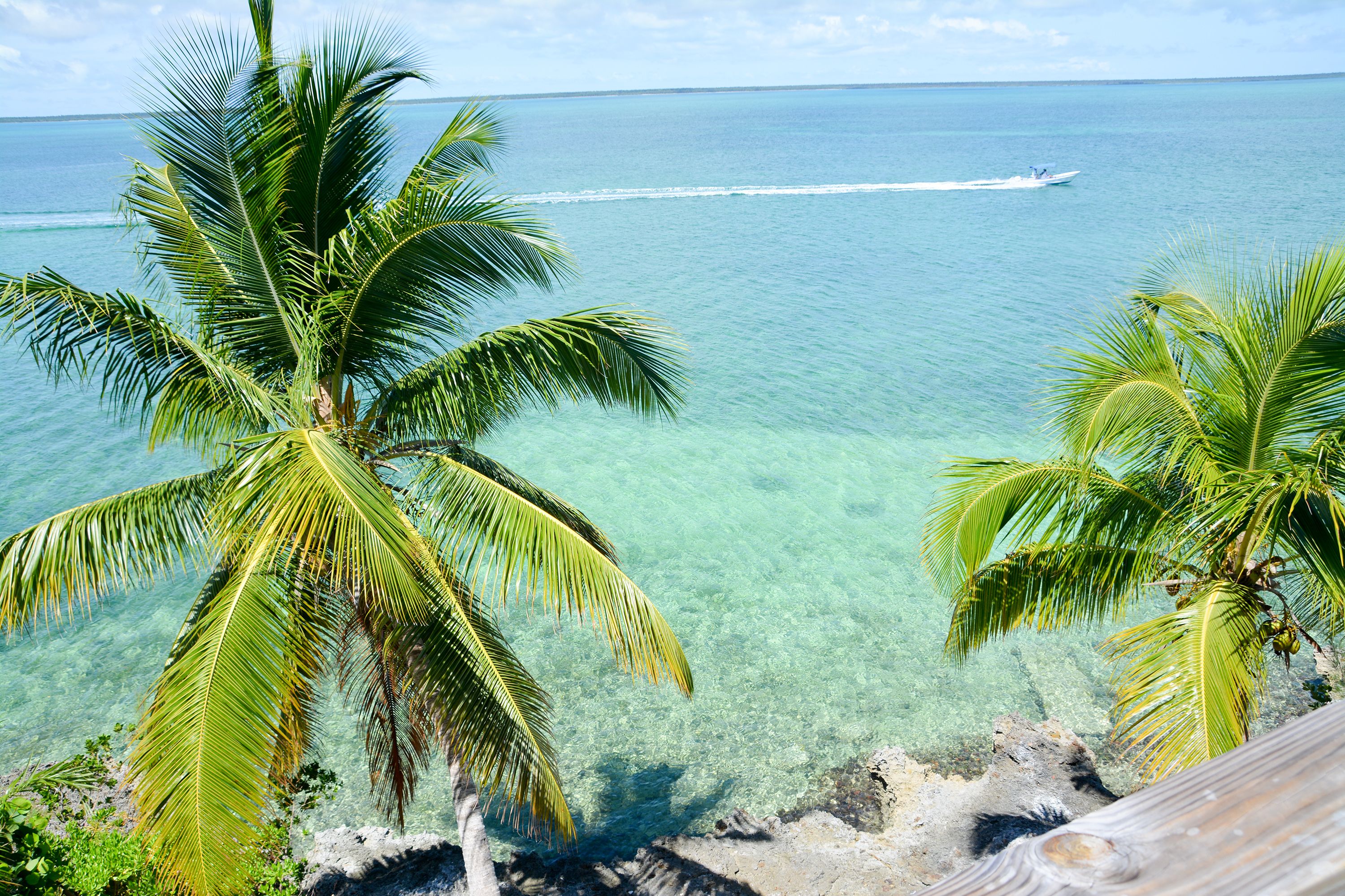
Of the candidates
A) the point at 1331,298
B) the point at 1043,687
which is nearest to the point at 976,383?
the point at 1043,687

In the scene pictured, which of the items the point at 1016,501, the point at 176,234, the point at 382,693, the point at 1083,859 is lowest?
the point at 382,693

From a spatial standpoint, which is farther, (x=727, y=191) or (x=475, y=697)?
(x=727, y=191)

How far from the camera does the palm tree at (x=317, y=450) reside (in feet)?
14.5

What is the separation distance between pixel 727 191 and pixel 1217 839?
53756 millimetres

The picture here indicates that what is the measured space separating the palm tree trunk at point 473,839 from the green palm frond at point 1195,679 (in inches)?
164

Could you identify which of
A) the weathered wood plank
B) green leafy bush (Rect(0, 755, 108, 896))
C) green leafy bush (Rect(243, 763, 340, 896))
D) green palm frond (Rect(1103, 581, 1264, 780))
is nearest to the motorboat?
green palm frond (Rect(1103, 581, 1264, 780))

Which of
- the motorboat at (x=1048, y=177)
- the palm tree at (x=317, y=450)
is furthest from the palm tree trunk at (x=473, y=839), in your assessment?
the motorboat at (x=1048, y=177)

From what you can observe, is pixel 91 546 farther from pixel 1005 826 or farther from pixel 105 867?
pixel 1005 826

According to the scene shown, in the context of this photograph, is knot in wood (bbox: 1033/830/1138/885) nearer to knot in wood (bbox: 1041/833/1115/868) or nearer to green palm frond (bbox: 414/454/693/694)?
knot in wood (bbox: 1041/833/1115/868)

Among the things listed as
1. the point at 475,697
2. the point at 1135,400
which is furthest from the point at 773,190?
the point at 475,697

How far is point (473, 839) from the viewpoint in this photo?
20.3 feet

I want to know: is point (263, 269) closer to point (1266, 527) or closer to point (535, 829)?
point (535, 829)

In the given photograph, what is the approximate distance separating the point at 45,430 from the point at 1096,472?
21.0 m

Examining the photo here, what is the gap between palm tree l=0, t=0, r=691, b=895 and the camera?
14.5 feet
